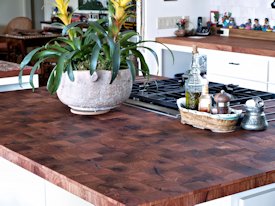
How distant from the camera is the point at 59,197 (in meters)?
2.31

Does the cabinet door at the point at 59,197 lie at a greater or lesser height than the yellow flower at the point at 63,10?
lesser

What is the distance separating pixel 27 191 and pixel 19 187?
0.24ft

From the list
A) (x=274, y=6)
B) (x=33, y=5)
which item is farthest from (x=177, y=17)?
(x=33, y=5)

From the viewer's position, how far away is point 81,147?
2.26 meters

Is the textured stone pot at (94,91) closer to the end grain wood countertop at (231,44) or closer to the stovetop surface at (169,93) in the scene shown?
the stovetop surface at (169,93)

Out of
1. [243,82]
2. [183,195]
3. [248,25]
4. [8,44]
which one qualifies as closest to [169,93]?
[183,195]

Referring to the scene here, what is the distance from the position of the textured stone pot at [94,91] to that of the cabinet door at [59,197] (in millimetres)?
484

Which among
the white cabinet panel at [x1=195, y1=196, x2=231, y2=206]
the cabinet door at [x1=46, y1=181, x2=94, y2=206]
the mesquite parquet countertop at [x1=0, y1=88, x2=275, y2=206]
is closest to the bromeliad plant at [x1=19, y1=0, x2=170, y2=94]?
the mesquite parquet countertop at [x1=0, y1=88, x2=275, y2=206]

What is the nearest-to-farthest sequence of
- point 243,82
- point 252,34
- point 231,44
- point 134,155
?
point 134,155 → point 243,82 → point 231,44 → point 252,34

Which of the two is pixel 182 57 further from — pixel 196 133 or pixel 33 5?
pixel 33 5

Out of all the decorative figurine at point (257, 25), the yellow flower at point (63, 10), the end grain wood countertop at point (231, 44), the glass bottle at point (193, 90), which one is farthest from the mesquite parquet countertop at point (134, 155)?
the decorative figurine at point (257, 25)

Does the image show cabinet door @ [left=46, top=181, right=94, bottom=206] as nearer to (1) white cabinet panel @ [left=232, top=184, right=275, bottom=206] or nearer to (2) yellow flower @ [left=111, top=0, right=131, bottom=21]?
(1) white cabinet panel @ [left=232, top=184, right=275, bottom=206]

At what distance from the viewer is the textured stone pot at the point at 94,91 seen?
266 centimetres

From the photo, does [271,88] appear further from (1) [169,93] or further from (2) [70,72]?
(2) [70,72]
